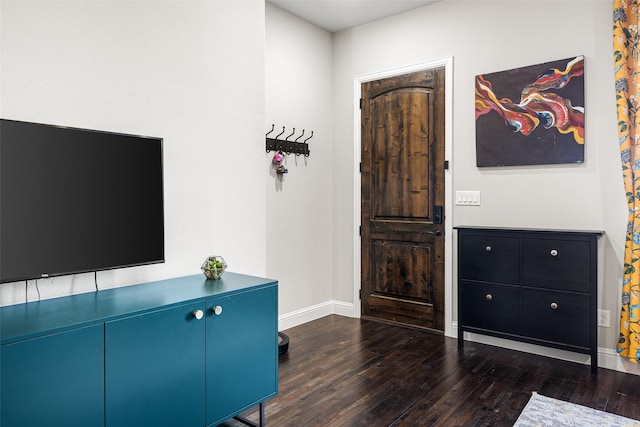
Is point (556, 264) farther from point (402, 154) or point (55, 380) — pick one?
point (55, 380)

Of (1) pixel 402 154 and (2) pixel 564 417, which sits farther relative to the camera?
(1) pixel 402 154

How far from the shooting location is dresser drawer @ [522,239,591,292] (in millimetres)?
2812

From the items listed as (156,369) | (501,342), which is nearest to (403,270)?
(501,342)

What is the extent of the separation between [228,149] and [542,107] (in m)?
2.24

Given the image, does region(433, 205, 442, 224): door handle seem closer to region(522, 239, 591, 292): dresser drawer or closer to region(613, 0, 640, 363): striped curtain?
region(522, 239, 591, 292): dresser drawer

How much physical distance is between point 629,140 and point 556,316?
1.22 metres

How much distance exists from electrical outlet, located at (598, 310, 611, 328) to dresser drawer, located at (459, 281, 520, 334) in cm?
51

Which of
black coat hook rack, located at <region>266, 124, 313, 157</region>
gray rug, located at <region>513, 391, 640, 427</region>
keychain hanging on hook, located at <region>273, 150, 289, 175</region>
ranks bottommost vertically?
gray rug, located at <region>513, 391, 640, 427</region>

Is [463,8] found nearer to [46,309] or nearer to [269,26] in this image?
[269,26]

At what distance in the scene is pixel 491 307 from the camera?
3.17 metres

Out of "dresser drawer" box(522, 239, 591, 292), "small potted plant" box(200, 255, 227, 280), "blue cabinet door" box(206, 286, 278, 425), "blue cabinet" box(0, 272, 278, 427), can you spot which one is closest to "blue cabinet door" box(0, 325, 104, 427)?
"blue cabinet" box(0, 272, 278, 427)

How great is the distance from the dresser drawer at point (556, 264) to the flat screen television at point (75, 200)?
2383 millimetres

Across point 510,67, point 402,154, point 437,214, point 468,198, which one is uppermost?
point 510,67

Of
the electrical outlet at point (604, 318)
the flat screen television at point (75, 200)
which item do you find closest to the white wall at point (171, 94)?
the flat screen television at point (75, 200)
